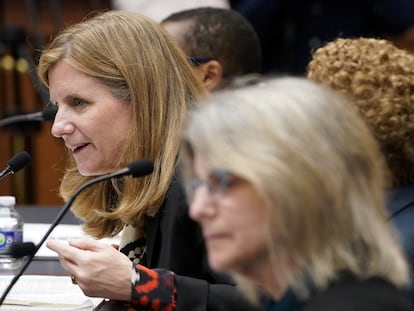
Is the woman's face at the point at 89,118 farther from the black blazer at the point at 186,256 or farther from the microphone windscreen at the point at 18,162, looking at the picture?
the black blazer at the point at 186,256

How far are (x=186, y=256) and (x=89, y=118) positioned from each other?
434 mm

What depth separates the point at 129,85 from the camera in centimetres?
238

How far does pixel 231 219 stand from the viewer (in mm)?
1356

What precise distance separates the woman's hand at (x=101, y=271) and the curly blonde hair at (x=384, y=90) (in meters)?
0.58

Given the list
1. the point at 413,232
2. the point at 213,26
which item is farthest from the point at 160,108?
the point at 213,26

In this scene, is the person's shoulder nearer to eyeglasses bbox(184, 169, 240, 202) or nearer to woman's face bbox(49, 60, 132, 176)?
eyeglasses bbox(184, 169, 240, 202)

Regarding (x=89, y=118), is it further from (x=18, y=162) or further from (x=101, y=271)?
(x=101, y=271)

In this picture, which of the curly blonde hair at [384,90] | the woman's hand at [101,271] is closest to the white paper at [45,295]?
the woman's hand at [101,271]

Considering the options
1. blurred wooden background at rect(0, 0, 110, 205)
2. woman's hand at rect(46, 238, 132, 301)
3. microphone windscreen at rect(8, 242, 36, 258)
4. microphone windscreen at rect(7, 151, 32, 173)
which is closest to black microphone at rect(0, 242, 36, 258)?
microphone windscreen at rect(8, 242, 36, 258)

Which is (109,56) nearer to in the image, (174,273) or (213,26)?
(174,273)

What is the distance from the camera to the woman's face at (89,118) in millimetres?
2398

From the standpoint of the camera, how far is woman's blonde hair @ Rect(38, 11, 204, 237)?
2324 mm

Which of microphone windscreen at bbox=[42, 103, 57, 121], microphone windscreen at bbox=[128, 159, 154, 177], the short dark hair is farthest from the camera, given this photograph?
the short dark hair

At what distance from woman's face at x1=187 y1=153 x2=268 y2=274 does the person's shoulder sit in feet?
0.34
